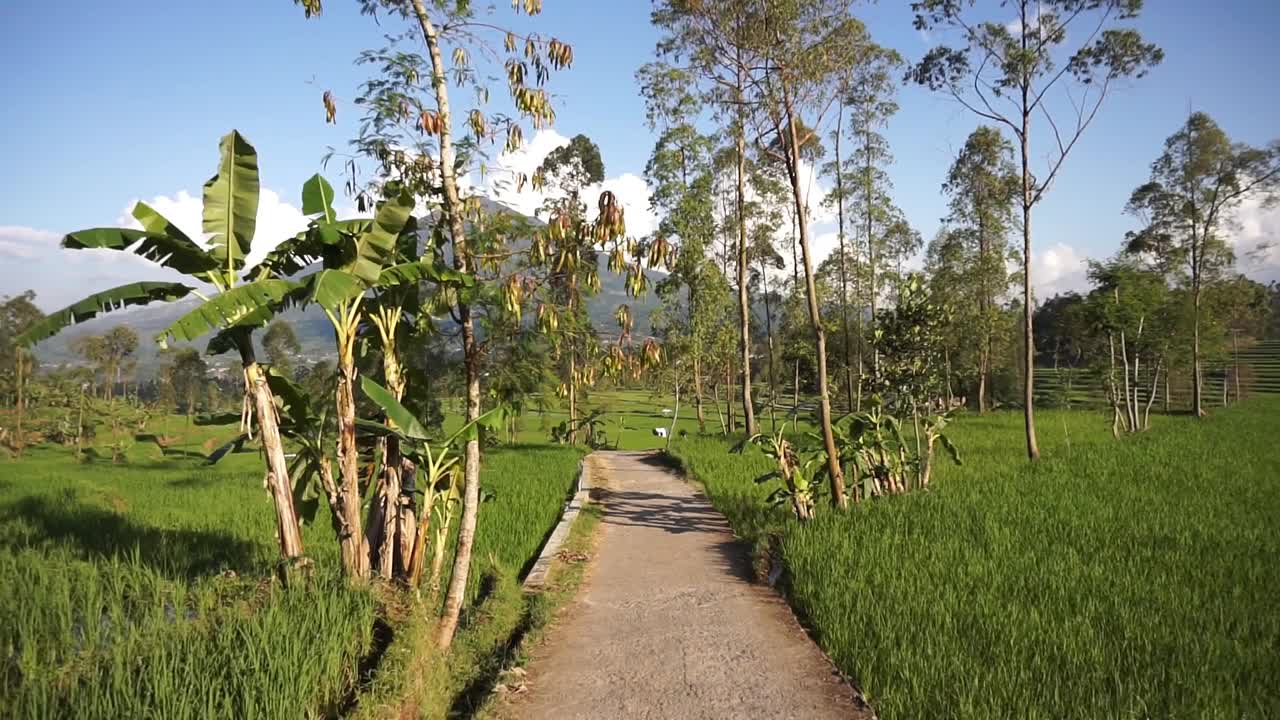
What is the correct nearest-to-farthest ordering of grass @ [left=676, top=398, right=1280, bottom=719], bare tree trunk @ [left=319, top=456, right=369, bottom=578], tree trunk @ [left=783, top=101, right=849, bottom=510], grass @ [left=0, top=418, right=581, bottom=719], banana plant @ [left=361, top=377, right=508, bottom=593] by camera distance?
1. grass @ [left=0, top=418, right=581, bottom=719]
2. grass @ [left=676, top=398, right=1280, bottom=719]
3. banana plant @ [left=361, top=377, right=508, bottom=593]
4. bare tree trunk @ [left=319, top=456, right=369, bottom=578]
5. tree trunk @ [left=783, top=101, right=849, bottom=510]

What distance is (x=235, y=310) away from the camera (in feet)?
14.4

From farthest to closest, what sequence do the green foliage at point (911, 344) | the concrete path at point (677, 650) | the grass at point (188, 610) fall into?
the green foliage at point (911, 344) < the concrete path at point (677, 650) < the grass at point (188, 610)

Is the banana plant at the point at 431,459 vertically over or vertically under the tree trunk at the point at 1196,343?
under

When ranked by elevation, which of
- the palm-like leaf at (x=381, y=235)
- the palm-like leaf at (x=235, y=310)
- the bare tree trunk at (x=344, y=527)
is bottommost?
the bare tree trunk at (x=344, y=527)

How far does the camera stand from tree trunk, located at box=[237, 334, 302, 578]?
4.65 metres

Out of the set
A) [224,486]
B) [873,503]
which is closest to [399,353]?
[873,503]

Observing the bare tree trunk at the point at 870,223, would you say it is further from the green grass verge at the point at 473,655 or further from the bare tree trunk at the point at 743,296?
the green grass verge at the point at 473,655

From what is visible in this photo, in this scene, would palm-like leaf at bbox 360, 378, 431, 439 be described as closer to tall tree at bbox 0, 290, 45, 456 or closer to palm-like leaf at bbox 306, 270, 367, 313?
palm-like leaf at bbox 306, 270, 367, 313

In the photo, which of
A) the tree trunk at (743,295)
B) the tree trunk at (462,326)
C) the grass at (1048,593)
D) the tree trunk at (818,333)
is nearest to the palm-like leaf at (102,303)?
the tree trunk at (462,326)

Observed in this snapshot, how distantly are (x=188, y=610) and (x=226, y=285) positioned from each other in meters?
2.97

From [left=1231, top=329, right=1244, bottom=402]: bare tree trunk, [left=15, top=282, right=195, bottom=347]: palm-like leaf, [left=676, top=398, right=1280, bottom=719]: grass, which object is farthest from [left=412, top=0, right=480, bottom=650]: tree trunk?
[left=1231, top=329, right=1244, bottom=402]: bare tree trunk

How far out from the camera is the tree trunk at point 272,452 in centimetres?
465

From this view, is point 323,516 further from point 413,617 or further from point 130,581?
point 413,617

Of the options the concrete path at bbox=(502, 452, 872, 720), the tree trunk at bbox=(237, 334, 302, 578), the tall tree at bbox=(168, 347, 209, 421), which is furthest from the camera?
the tall tree at bbox=(168, 347, 209, 421)
